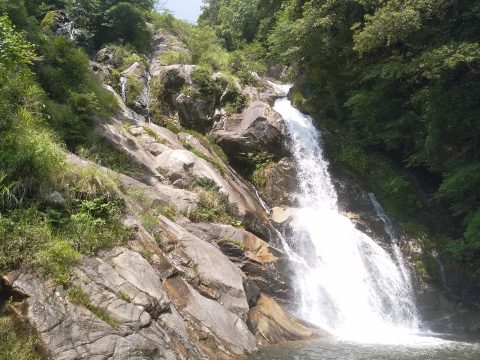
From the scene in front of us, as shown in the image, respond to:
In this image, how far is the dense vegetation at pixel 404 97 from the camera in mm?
17047

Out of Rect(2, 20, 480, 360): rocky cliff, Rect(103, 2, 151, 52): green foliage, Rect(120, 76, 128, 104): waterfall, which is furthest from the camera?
Rect(103, 2, 151, 52): green foliage

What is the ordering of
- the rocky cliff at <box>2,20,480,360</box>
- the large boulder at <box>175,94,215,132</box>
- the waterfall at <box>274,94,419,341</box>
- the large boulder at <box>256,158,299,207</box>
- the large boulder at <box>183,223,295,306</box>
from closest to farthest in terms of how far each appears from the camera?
the rocky cliff at <box>2,20,480,360</box> < the large boulder at <box>183,223,295,306</box> < the waterfall at <box>274,94,419,341</box> < the large boulder at <box>256,158,299,207</box> < the large boulder at <box>175,94,215,132</box>

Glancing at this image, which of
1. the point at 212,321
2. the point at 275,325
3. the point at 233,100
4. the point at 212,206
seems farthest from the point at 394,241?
the point at 212,321

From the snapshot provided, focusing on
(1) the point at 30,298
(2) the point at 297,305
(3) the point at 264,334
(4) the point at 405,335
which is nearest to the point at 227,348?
(3) the point at 264,334

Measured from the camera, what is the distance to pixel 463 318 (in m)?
15.7

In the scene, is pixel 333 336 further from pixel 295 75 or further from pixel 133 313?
pixel 295 75

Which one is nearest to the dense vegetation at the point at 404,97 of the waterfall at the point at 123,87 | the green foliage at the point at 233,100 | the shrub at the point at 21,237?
the green foliage at the point at 233,100

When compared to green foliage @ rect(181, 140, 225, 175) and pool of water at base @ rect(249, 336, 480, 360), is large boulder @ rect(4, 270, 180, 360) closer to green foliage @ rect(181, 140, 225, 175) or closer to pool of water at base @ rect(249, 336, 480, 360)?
pool of water at base @ rect(249, 336, 480, 360)

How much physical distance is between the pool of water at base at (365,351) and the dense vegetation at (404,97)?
6321 millimetres

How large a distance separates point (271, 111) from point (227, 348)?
13.7 metres

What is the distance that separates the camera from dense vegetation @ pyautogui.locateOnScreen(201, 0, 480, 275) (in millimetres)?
17047

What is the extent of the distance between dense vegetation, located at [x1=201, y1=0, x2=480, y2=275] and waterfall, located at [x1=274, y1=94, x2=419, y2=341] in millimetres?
2668

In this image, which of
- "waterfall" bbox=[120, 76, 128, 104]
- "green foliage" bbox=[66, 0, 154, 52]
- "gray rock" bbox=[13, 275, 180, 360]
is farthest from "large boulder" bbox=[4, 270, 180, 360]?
"green foliage" bbox=[66, 0, 154, 52]

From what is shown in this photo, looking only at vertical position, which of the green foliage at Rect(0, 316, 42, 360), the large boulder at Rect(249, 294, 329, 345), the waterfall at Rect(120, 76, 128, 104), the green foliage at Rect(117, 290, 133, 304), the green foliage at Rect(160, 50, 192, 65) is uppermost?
the green foliage at Rect(160, 50, 192, 65)
